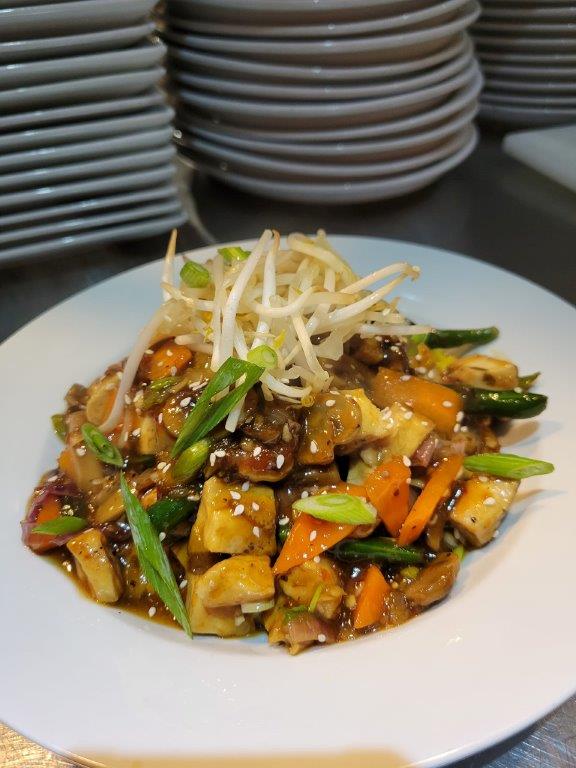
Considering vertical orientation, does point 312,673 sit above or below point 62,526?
above

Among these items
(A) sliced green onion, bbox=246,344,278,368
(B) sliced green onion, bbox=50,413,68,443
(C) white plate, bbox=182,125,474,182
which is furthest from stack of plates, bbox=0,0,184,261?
(A) sliced green onion, bbox=246,344,278,368

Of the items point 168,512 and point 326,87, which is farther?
point 326,87

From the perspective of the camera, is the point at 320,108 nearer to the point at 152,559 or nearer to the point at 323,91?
the point at 323,91

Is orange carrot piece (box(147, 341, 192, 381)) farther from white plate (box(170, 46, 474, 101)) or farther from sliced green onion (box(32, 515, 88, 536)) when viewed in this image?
white plate (box(170, 46, 474, 101))

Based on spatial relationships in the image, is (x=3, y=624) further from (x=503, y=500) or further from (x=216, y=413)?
(x=503, y=500)

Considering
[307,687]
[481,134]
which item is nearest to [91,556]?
[307,687]

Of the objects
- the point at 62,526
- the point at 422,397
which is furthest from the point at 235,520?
the point at 422,397

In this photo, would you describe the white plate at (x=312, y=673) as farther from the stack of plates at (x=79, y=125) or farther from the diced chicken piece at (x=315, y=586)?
the stack of plates at (x=79, y=125)
